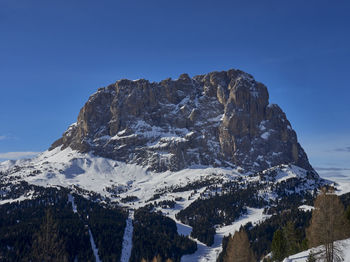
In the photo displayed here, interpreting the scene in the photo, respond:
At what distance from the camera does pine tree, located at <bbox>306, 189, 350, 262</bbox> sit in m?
49.7

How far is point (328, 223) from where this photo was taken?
49969 mm

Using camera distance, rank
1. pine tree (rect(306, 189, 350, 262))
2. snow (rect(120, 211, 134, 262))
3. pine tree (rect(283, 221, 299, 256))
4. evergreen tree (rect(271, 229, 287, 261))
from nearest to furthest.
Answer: pine tree (rect(306, 189, 350, 262)), evergreen tree (rect(271, 229, 287, 261)), pine tree (rect(283, 221, 299, 256)), snow (rect(120, 211, 134, 262))

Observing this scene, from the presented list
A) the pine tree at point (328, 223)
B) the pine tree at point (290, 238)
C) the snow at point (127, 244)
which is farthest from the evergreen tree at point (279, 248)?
the snow at point (127, 244)

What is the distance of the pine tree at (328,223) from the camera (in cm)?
4972

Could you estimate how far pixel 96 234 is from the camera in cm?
16900

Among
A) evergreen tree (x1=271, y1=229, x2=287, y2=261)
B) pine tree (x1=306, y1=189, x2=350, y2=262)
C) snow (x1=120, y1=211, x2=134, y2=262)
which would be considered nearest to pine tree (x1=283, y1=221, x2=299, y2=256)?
evergreen tree (x1=271, y1=229, x2=287, y2=261)

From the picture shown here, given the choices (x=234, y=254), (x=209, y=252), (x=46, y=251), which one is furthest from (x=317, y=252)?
(x=209, y=252)

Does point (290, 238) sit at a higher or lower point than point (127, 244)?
higher

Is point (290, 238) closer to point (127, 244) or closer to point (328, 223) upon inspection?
point (328, 223)

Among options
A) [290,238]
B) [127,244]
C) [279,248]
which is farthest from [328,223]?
[127,244]

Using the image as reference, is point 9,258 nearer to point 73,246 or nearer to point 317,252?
point 73,246

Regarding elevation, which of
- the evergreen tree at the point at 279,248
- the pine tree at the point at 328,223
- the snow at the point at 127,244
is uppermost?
the pine tree at the point at 328,223

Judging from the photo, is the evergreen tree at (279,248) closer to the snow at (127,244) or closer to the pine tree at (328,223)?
the pine tree at (328,223)

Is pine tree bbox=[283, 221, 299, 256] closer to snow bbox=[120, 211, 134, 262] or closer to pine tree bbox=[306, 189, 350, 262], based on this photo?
pine tree bbox=[306, 189, 350, 262]
